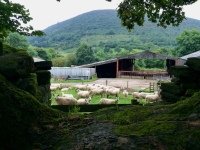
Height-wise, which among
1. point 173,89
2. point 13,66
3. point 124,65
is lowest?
point 173,89

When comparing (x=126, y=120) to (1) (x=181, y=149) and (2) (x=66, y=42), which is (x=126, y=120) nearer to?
(1) (x=181, y=149)

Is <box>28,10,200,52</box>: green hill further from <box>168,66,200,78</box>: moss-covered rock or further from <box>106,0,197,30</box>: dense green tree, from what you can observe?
<box>168,66,200,78</box>: moss-covered rock

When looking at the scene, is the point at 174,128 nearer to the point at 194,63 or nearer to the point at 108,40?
the point at 194,63

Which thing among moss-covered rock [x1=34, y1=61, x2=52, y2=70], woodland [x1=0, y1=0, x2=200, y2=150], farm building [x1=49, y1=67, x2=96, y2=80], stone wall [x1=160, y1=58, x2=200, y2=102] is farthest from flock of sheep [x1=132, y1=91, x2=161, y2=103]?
farm building [x1=49, y1=67, x2=96, y2=80]

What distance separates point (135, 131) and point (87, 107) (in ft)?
11.4

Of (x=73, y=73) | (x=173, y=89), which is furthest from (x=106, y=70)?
(x=173, y=89)

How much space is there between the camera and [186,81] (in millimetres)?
6094

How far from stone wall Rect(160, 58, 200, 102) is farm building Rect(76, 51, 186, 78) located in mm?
32135

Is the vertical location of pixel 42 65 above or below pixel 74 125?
above

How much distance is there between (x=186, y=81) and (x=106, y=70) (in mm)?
43773

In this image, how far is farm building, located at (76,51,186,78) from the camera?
40.8 meters

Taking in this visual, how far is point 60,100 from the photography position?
514 inches

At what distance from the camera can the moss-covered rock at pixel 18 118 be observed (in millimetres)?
2324

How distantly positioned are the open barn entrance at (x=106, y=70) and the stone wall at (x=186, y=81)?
4229 cm
